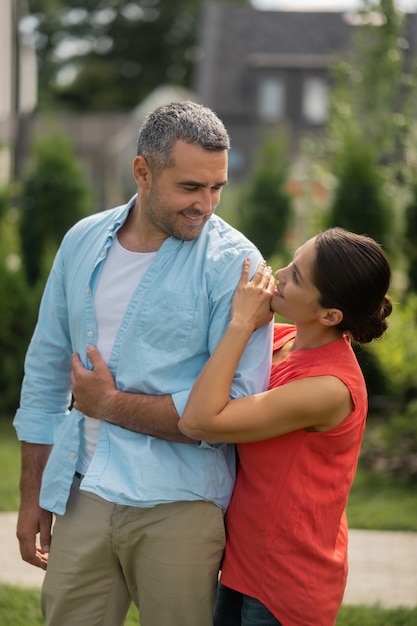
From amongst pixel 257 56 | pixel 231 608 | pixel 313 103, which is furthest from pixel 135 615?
pixel 313 103

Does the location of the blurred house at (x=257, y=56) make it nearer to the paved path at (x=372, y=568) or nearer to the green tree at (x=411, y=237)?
the green tree at (x=411, y=237)

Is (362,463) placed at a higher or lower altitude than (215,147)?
lower

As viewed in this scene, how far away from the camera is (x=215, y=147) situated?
2662 millimetres

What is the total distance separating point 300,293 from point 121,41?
48.0m

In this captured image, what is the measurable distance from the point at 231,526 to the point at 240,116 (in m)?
26.9

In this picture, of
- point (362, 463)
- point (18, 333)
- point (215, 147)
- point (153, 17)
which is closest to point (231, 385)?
point (215, 147)

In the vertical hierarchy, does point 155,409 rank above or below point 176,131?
below

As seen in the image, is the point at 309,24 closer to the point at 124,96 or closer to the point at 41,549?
the point at 124,96

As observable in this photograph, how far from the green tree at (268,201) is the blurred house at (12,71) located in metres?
11.9

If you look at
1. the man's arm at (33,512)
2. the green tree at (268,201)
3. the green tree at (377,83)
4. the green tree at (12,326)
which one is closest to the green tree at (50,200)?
the green tree at (12,326)

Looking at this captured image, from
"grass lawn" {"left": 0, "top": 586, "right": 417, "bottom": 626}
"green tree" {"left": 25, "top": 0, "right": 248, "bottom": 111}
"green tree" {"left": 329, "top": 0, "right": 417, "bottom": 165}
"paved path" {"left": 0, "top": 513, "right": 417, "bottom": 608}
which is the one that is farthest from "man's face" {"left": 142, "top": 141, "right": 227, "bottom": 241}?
"green tree" {"left": 25, "top": 0, "right": 248, "bottom": 111}

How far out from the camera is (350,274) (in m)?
2.63

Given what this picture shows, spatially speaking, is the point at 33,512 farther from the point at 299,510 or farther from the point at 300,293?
the point at 300,293

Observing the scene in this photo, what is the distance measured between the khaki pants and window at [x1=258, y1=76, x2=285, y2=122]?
86.9ft
